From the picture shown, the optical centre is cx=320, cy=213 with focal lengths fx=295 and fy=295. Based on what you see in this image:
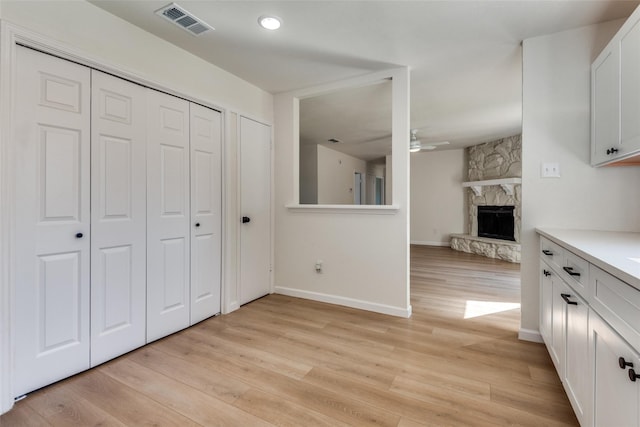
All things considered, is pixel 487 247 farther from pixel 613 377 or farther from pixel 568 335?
pixel 613 377

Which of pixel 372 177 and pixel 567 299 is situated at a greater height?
pixel 372 177

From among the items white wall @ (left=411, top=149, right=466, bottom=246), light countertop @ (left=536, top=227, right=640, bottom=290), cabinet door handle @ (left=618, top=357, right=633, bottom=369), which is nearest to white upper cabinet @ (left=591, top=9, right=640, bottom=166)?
light countertop @ (left=536, top=227, right=640, bottom=290)

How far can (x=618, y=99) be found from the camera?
5.66 ft

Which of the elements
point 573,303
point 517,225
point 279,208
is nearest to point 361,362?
point 573,303

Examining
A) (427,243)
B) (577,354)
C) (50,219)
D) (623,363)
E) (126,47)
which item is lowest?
(427,243)

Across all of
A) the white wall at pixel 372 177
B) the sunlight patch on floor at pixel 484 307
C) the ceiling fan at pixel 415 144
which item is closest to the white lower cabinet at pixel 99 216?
the sunlight patch on floor at pixel 484 307

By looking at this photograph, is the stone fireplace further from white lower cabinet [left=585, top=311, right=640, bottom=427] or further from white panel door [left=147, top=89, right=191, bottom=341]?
white panel door [left=147, top=89, right=191, bottom=341]

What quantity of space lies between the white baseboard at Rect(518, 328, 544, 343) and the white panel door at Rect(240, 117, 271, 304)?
8.20 ft

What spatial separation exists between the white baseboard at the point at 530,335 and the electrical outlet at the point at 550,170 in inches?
47.5

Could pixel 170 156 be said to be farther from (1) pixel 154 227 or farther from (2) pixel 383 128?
(2) pixel 383 128

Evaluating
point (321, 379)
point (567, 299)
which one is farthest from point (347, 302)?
point (567, 299)

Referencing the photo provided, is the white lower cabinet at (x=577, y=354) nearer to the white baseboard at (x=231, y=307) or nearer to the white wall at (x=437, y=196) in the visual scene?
the white baseboard at (x=231, y=307)

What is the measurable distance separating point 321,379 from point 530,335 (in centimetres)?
170

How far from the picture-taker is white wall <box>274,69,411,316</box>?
2820 millimetres
